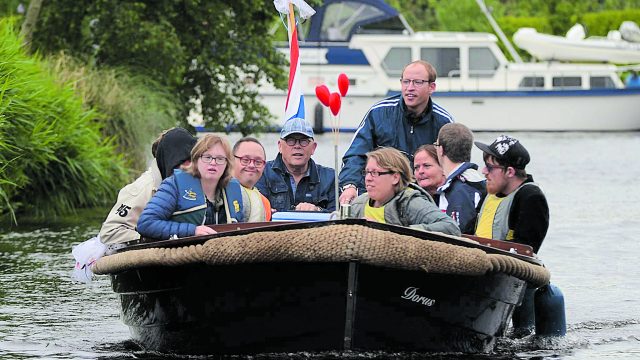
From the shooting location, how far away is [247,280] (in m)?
9.91

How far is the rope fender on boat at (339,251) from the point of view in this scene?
9.38 metres

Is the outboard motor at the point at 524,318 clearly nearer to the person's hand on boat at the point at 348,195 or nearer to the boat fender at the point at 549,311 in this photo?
the boat fender at the point at 549,311

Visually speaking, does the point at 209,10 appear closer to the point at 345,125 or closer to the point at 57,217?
the point at 57,217

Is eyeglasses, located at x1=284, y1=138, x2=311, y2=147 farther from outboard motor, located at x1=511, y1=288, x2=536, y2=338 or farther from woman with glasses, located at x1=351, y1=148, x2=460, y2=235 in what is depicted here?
outboard motor, located at x1=511, y1=288, x2=536, y2=338

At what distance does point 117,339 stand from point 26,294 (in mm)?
2415

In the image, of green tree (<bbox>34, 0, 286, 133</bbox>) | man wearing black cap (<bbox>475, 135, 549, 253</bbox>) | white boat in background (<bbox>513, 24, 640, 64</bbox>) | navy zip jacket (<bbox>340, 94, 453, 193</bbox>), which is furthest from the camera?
white boat in background (<bbox>513, 24, 640, 64</bbox>)

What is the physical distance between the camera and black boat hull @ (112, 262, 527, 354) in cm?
980

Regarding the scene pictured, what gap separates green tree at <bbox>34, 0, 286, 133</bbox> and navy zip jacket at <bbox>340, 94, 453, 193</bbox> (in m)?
14.6

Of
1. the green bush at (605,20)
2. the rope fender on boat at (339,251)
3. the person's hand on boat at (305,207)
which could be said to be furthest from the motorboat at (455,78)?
the rope fender on boat at (339,251)

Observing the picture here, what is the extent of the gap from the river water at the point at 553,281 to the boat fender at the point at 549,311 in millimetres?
88

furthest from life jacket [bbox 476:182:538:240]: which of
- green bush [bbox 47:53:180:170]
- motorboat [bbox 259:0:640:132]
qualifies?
motorboat [bbox 259:0:640:132]

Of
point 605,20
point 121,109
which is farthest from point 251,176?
point 605,20

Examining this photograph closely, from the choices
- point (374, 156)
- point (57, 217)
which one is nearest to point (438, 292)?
point (374, 156)

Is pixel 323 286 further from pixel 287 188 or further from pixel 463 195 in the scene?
pixel 287 188
